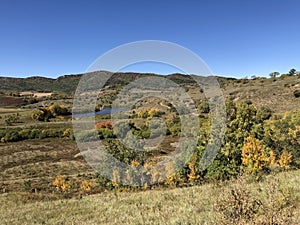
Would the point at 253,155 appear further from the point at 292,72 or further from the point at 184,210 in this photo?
the point at 292,72

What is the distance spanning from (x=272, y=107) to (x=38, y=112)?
400ft

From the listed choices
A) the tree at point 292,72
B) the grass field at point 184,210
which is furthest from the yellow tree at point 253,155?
the tree at point 292,72

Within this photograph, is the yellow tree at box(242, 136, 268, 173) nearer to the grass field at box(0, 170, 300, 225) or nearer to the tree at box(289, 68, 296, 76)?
the grass field at box(0, 170, 300, 225)

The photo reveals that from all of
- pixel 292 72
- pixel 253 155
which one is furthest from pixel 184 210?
pixel 292 72

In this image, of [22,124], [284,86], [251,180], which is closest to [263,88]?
[284,86]

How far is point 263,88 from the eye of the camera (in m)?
111

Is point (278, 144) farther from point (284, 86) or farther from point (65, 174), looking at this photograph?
point (284, 86)

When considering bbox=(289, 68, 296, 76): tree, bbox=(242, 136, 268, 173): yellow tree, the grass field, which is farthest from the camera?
bbox=(289, 68, 296, 76): tree

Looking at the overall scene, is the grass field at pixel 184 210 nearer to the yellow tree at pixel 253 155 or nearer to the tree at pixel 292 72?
the yellow tree at pixel 253 155

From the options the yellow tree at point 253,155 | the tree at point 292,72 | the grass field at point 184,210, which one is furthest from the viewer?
the tree at point 292,72

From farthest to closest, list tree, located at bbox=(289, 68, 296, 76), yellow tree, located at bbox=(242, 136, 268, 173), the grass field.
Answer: tree, located at bbox=(289, 68, 296, 76) < yellow tree, located at bbox=(242, 136, 268, 173) < the grass field

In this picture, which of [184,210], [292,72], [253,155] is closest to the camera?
[184,210]

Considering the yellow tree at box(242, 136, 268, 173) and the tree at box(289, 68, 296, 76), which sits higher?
the tree at box(289, 68, 296, 76)

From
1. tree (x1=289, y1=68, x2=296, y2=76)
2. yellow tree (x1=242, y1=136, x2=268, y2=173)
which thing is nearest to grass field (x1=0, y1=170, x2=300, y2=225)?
yellow tree (x1=242, y1=136, x2=268, y2=173)
